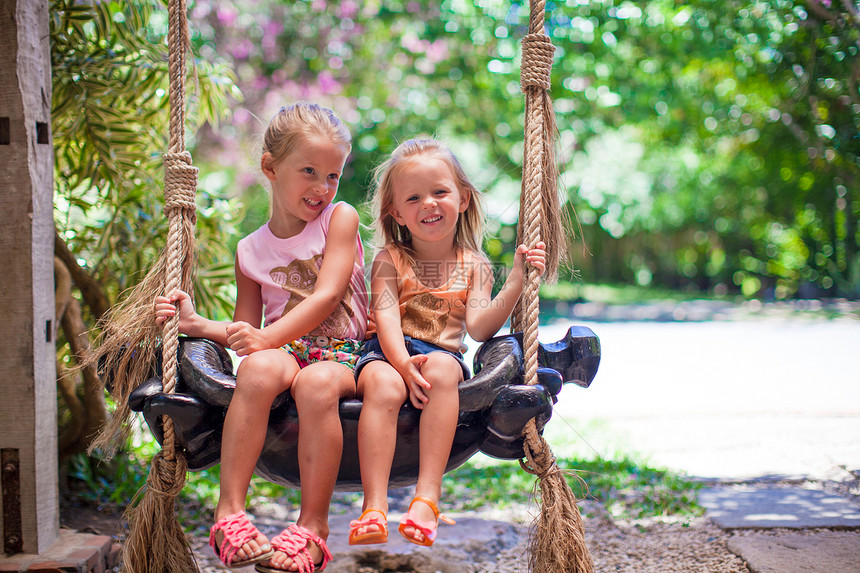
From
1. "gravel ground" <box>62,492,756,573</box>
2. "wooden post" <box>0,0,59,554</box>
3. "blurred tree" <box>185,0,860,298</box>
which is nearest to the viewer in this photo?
"wooden post" <box>0,0,59,554</box>

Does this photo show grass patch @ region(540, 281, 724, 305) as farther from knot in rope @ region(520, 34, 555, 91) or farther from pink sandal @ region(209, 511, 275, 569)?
pink sandal @ region(209, 511, 275, 569)

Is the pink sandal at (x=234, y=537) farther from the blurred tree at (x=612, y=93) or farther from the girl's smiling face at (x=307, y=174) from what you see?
the blurred tree at (x=612, y=93)

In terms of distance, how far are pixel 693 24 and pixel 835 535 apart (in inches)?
252

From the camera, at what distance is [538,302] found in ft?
5.98

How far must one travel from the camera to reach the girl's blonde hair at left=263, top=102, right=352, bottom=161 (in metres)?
2.22

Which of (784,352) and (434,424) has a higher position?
(434,424)

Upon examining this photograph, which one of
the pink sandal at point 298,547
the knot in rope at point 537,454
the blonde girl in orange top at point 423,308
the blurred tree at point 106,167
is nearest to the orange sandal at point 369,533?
the blonde girl in orange top at point 423,308

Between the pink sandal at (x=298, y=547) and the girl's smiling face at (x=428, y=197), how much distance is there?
0.97m

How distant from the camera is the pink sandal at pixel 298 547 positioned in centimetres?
172

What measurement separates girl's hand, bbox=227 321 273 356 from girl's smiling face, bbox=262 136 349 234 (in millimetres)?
470

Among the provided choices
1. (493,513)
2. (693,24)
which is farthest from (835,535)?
(693,24)

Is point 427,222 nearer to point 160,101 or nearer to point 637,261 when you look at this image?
point 160,101

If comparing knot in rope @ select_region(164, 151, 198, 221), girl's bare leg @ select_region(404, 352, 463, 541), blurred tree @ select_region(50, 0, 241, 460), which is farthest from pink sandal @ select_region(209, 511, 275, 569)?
blurred tree @ select_region(50, 0, 241, 460)

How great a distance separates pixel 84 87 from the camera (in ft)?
10.1
